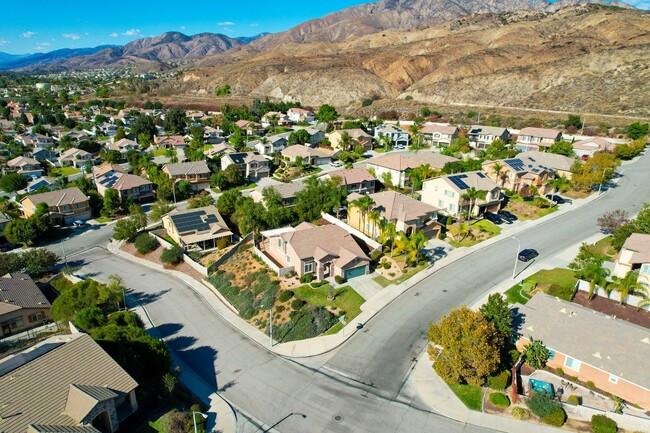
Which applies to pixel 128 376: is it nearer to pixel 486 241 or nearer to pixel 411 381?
pixel 411 381

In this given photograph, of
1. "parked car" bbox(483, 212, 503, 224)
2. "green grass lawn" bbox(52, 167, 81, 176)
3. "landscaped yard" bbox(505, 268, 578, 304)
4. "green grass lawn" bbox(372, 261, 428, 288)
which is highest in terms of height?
"green grass lawn" bbox(52, 167, 81, 176)

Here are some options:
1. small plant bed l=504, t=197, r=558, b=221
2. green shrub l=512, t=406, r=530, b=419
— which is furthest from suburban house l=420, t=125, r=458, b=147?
green shrub l=512, t=406, r=530, b=419

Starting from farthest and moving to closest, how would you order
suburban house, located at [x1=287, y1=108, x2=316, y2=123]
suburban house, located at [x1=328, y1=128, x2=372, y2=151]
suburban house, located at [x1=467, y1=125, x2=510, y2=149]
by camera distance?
suburban house, located at [x1=287, y1=108, x2=316, y2=123] < suburban house, located at [x1=328, y1=128, x2=372, y2=151] < suburban house, located at [x1=467, y1=125, x2=510, y2=149]

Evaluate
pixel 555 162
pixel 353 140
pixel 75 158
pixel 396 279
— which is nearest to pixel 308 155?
pixel 353 140

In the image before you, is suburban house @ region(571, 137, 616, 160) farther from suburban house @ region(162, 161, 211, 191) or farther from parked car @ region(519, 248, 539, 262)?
suburban house @ region(162, 161, 211, 191)

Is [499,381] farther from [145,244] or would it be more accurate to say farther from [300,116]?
[300,116]
